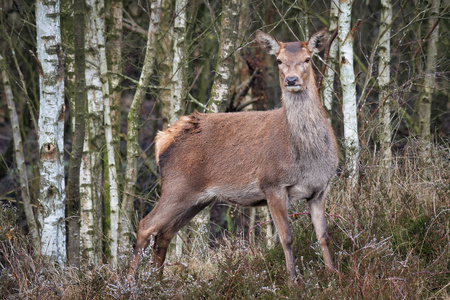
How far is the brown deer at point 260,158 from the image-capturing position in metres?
5.41

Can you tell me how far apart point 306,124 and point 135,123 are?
2.62m

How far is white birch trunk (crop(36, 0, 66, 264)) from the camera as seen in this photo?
614 cm

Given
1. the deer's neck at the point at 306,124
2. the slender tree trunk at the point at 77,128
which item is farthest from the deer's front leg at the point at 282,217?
the slender tree trunk at the point at 77,128

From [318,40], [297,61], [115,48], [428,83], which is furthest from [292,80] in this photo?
[115,48]

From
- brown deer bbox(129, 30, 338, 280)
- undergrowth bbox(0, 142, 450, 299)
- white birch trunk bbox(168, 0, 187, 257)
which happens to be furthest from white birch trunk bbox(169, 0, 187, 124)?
undergrowth bbox(0, 142, 450, 299)

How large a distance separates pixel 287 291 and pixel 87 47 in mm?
4853

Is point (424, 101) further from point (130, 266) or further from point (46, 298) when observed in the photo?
point (46, 298)

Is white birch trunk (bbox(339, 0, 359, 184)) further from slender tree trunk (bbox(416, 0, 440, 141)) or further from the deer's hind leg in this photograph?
slender tree trunk (bbox(416, 0, 440, 141))

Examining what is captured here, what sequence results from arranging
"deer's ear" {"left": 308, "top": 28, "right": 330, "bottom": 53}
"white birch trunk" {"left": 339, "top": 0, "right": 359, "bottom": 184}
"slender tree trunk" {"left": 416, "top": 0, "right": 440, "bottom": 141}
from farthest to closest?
"slender tree trunk" {"left": 416, "top": 0, "right": 440, "bottom": 141}, "white birch trunk" {"left": 339, "top": 0, "right": 359, "bottom": 184}, "deer's ear" {"left": 308, "top": 28, "right": 330, "bottom": 53}

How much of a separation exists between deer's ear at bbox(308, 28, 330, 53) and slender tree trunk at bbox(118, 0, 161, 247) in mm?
2045

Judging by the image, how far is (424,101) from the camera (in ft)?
29.0

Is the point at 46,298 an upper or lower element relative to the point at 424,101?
lower

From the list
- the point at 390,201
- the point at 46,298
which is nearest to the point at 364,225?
the point at 390,201

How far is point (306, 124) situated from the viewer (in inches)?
215
